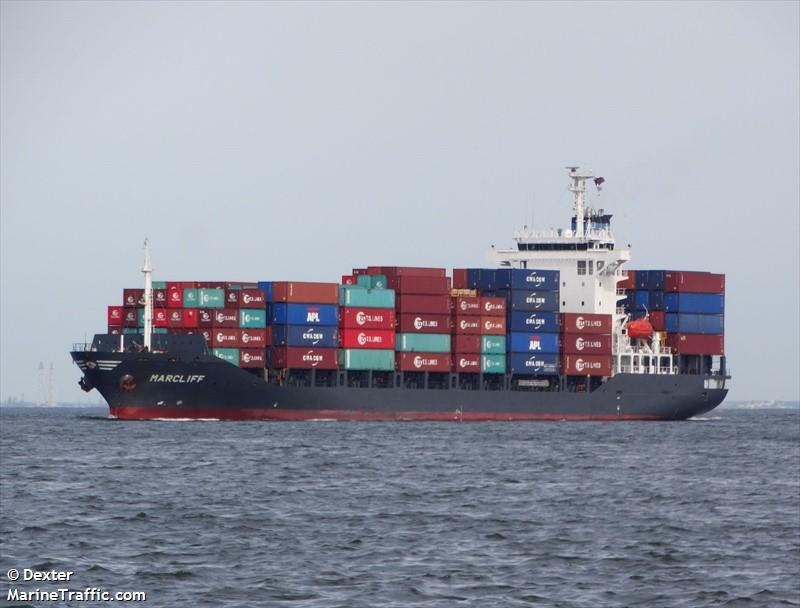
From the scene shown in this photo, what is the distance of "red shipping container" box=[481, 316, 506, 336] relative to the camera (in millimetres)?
84938

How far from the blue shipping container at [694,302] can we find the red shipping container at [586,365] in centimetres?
571

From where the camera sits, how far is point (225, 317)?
7838 centimetres

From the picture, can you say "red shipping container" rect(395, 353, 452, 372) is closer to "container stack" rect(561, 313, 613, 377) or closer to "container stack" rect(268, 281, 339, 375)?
"container stack" rect(268, 281, 339, 375)

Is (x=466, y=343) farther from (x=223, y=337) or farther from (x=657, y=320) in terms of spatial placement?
(x=223, y=337)

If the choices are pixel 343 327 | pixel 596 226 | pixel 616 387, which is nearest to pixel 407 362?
pixel 343 327

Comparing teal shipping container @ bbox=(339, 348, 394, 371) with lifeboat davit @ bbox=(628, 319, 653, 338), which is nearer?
teal shipping container @ bbox=(339, 348, 394, 371)

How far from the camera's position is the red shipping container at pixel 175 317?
78.6 m

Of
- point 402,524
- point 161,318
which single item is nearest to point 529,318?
point 161,318

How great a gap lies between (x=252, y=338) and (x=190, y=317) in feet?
11.3

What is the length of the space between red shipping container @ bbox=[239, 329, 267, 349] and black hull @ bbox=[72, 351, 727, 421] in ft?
5.82

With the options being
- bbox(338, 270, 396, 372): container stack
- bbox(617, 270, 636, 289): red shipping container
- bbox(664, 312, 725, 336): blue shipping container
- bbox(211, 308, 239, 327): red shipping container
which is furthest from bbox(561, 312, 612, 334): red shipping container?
bbox(211, 308, 239, 327): red shipping container

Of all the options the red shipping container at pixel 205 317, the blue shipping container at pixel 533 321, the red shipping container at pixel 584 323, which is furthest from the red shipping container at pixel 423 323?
the red shipping container at pixel 205 317

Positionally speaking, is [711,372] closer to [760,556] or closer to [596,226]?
[596,226]

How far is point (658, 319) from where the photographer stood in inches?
3632
